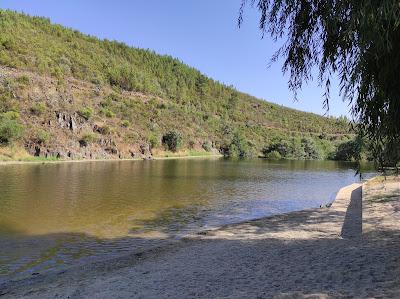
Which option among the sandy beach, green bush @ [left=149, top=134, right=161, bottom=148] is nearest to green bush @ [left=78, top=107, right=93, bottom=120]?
green bush @ [left=149, top=134, right=161, bottom=148]

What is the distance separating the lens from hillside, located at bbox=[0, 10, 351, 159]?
5750 cm

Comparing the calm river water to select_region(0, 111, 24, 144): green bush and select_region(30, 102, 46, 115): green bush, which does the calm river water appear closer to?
select_region(0, 111, 24, 144): green bush

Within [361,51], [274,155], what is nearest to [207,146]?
[274,155]

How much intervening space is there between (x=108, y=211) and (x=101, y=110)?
2233 inches

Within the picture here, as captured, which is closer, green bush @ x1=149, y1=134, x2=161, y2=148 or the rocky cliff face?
the rocky cliff face

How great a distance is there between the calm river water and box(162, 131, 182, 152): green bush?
157 ft

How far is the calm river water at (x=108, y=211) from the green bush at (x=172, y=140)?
157ft

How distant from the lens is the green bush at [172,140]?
262ft

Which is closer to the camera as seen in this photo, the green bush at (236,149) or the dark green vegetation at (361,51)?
the dark green vegetation at (361,51)

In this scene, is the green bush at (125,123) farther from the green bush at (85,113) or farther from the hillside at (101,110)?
the green bush at (85,113)

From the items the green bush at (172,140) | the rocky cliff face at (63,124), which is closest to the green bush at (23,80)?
the rocky cliff face at (63,124)

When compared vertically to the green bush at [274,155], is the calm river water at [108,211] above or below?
below

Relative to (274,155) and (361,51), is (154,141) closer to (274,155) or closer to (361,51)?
(274,155)

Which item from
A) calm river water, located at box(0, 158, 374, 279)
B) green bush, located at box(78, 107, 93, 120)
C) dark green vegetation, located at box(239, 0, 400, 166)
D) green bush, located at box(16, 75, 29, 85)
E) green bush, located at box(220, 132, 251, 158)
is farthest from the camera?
green bush, located at box(220, 132, 251, 158)
